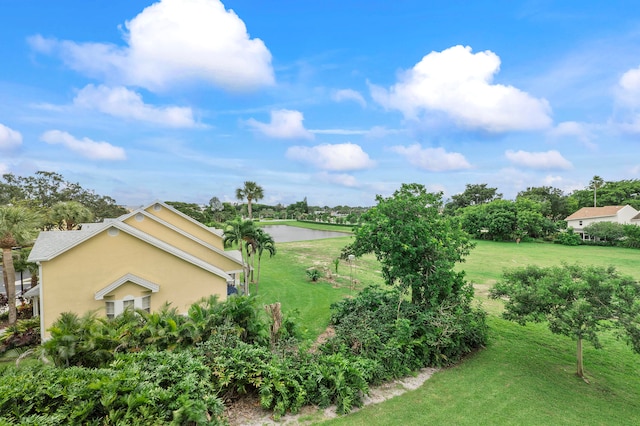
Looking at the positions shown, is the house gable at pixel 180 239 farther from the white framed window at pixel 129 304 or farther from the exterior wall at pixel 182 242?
A: the white framed window at pixel 129 304

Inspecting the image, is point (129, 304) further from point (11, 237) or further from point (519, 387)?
point (519, 387)

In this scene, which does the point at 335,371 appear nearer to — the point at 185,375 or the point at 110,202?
the point at 185,375

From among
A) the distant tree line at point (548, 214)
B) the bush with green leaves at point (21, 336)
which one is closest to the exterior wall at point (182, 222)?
the bush with green leaves at point (21, 336)

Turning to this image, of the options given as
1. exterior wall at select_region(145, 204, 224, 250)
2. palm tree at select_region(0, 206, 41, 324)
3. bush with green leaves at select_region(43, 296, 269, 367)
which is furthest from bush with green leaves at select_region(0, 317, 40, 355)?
exterior wall at select_region(145, 204, 224, 250)

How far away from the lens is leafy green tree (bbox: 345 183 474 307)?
11.8 m

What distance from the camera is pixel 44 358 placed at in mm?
8633

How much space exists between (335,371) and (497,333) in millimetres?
9348

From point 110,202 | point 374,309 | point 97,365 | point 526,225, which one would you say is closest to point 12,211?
point 97,365

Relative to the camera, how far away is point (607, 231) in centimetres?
4275

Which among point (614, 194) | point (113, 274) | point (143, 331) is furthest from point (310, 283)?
point (614, 194)

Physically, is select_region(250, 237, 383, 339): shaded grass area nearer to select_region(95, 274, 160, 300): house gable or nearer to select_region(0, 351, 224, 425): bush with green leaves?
select_region(95, 274, 160, 300): house gable

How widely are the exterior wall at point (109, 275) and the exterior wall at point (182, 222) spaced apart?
5886 millimetres

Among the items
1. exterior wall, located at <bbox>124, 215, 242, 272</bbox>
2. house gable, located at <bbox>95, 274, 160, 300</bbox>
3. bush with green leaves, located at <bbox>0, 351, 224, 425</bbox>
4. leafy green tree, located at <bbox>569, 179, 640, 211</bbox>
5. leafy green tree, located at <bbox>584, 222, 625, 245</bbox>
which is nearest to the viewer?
bush with green leaves, located at <bbox>0, 351, 224, 425</bbox>

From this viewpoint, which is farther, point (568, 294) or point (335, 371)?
point (568, 294)
